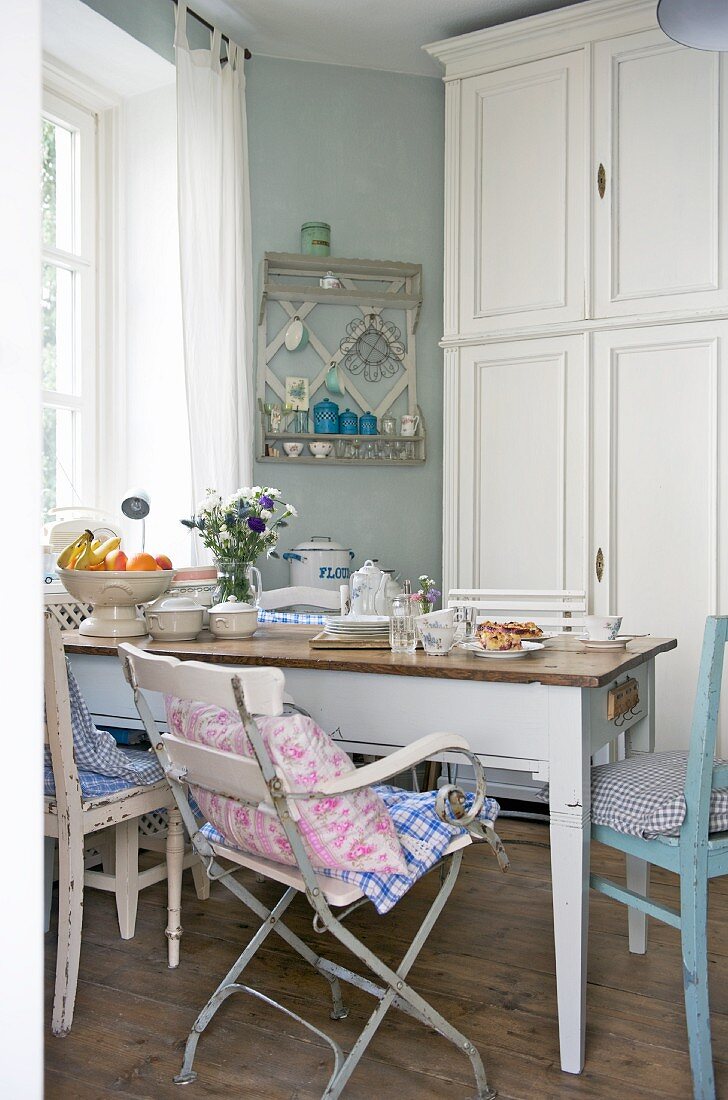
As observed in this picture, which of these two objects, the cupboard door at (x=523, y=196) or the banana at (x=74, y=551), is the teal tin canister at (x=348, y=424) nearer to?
the cupboard door at (x=523, y=196)

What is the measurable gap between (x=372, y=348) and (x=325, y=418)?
0.43 metres

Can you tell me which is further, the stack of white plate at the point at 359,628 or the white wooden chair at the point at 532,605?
the white wooden chair at the point at 532,605

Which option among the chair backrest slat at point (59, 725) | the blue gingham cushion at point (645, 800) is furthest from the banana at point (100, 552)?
the blue gingham cushion at point (645, 800)

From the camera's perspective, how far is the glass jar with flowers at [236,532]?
8.50 ft

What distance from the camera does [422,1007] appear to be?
162cm

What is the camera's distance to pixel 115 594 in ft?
8.03

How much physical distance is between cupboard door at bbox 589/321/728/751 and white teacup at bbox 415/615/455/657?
1.58m

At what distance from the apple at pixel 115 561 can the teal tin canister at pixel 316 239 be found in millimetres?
2038

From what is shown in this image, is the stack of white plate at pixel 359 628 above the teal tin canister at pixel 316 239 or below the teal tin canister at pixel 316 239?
below

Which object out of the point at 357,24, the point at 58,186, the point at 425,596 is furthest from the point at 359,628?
the point at 357,24

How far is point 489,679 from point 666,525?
1.85m

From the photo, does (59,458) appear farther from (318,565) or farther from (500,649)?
(500,649)

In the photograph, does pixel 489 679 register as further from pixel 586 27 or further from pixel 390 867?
pixel 586 27

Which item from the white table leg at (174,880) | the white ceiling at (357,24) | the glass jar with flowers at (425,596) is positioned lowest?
the white table leg at (174,880)
